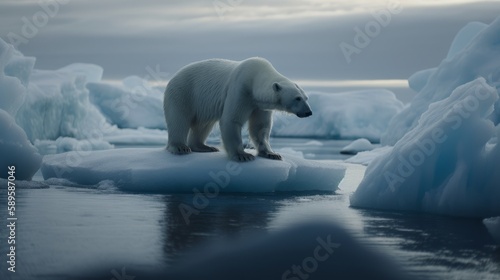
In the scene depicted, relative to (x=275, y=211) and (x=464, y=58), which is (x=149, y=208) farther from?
(x=464, y=58)

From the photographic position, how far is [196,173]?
28.2 feet

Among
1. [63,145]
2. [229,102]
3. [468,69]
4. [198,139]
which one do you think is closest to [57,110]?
[63,145]

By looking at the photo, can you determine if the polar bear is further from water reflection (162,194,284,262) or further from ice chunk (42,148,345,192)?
water reflection (162,194,284,262)

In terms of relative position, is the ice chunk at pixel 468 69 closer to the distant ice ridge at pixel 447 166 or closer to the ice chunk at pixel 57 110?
the distant ice ridge at pixel 447 166

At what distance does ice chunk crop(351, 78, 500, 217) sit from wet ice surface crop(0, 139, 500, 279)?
291 millimetres

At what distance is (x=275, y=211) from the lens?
6980mm

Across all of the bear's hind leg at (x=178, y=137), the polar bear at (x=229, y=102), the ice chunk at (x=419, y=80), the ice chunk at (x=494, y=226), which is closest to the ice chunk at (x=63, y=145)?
the ice chunk at (x=419, y=80)

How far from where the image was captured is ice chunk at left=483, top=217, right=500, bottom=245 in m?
5.76

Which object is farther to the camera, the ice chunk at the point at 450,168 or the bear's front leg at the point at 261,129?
the bear's front leg at the point at 261,129

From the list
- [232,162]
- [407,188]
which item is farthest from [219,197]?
[407,188]

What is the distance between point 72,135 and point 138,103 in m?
16.3

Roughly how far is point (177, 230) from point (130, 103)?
117 ft

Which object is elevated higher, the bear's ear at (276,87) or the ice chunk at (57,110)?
the bear's ear at (276,87)

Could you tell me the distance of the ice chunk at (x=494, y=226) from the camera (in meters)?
5.76
